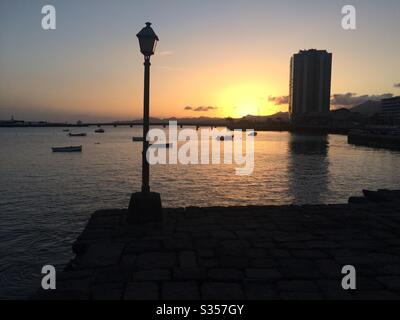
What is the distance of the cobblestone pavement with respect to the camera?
4668 millimetres

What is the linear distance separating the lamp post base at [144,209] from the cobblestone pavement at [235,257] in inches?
8.8

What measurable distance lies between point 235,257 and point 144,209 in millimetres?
2677

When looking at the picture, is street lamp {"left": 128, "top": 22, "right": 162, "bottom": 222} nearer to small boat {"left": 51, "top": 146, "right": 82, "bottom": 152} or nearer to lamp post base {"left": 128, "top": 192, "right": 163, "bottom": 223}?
lamp post base {"left": 128, "top": 192, "right": 163, "bottom": 223}

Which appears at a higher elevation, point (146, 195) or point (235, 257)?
point (146, 195)

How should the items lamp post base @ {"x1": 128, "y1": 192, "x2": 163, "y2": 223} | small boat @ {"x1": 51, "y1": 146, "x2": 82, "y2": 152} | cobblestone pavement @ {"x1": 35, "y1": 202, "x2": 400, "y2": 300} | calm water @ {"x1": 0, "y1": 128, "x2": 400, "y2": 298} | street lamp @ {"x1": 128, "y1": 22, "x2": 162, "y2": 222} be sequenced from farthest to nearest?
small boat @ {"x1": 51, "y1": 146, "x2": 82, "y2": 152} < calm water @ {"x1": 0, "y1": 128, "x2": 400, "y2": 298} < lamp post base @ {"x1": 128, "y1": 192, "x2": 163, "y2": 223} < street lamp @ {"x1": 128, "y1": 22, "x2": 162, "y2": 222} < cobblestone pavement @ {"x1": 35, "y1": 202, "x2": 400, "y2": 300}

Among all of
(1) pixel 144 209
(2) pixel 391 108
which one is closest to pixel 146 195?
(1) pixel 144 209

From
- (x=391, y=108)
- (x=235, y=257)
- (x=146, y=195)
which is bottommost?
(x=235, y=257)

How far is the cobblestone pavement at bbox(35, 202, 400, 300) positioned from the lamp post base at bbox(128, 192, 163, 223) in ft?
0.73

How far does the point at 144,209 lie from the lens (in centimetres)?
773

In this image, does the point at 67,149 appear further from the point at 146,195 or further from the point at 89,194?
the point at 146,195

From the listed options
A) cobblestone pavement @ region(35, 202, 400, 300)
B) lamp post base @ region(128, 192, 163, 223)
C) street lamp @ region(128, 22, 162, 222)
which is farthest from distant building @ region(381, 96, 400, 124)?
lamp post base @ region(128, 192, 163, 223)
